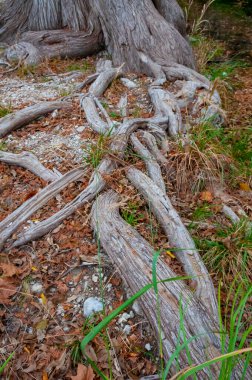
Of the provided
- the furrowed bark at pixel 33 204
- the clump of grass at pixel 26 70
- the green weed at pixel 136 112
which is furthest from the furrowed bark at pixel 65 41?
the furrowed bark at pixel 33 204

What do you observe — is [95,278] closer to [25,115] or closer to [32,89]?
[25,115]

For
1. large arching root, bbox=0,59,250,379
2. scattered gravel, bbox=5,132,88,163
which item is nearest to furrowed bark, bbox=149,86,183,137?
large arching root, bbox=0,59,250,379

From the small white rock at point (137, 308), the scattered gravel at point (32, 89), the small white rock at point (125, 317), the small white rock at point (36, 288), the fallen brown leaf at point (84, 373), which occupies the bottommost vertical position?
the small white rock at point (125, 317)

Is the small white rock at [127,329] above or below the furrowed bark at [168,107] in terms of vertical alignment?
below

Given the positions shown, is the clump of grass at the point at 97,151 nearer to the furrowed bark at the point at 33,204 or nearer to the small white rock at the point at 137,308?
the furrowed bark at the point at 33,204

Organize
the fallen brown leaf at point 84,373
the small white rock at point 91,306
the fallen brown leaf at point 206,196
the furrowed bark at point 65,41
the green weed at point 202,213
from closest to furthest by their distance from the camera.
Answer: the fallen brown leaf at point 84,373, the small white rock at point 91,306, the green weed at point 202,213, the fallen brown leaf at point 206,196, the furrowed bark at point 65,41

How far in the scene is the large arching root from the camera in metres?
2.21

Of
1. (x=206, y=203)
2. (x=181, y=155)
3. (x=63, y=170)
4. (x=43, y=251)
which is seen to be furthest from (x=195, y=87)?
(x=43, y=251)

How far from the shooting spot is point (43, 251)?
271cm

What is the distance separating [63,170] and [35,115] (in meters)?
1.11

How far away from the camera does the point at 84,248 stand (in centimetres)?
273

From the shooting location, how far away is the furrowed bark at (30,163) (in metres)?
3.30

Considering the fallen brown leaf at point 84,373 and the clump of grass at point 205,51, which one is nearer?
the fallen brown leaf at point 84,373

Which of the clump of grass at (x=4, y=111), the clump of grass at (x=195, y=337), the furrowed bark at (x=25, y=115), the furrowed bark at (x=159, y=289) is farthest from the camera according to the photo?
the clump of grass at (x=4, y=111)
